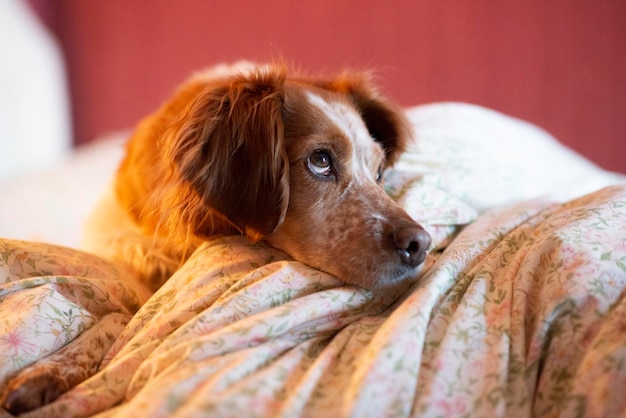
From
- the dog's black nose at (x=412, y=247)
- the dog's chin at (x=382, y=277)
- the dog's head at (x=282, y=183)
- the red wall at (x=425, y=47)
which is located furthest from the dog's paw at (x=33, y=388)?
the red wall at (x=425, y=47)

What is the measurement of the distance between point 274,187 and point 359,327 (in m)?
0.35

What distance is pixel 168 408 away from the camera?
33.5 inches

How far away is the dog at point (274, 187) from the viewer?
121 centimetres

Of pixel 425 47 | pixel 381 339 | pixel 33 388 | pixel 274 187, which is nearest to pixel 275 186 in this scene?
pixel 274 187

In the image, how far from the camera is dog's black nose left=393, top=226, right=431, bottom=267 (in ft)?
3.82

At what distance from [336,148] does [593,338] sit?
27.2 inches

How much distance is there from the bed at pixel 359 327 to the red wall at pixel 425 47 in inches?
59.8

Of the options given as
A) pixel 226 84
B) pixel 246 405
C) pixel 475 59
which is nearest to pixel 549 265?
pixel 246 405

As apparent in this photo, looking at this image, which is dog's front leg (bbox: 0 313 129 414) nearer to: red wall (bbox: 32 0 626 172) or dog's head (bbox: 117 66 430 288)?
dog's head (bbox: 117 66 430 288)

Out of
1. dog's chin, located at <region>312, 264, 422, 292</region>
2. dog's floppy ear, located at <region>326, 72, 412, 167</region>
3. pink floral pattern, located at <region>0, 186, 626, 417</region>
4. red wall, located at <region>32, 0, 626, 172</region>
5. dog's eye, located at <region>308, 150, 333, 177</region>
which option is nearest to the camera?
pink floral pattern, located at <region>0, 186, 626, 417</region>

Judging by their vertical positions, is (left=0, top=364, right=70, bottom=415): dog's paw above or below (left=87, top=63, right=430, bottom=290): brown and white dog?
below

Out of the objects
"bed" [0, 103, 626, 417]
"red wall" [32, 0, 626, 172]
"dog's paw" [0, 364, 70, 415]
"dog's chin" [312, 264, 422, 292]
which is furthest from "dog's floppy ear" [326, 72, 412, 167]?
"dog's paw" [0, 364, 70, 415]

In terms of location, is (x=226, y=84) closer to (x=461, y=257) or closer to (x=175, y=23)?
(x=461, y=257)

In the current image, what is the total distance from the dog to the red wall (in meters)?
1.20
